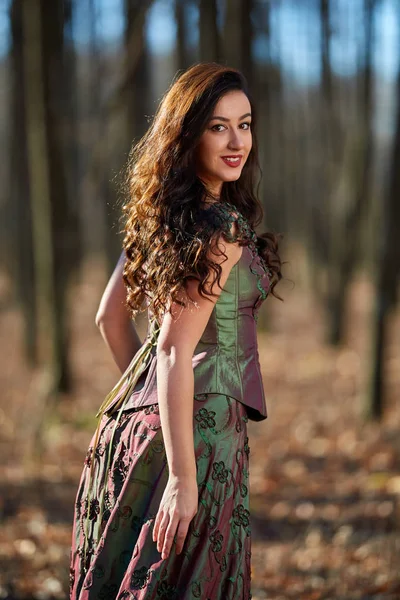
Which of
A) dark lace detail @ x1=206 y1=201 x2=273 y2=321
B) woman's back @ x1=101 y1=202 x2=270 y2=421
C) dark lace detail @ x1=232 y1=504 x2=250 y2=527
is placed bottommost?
dark lace detail @ x1=232 y1=504 x2=250 y2=527

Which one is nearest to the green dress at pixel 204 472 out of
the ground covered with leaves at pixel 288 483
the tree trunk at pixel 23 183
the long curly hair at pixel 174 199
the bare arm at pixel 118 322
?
the long curly hair at pixel 174 199

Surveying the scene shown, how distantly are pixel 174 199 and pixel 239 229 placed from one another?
0.76ft

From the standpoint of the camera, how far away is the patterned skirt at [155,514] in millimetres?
2330

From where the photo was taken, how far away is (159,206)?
237cm

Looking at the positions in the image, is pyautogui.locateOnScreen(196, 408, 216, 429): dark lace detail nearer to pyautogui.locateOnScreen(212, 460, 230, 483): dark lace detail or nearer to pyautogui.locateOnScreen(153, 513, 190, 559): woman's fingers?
pyautogui.locateOnScreen(212, 460, 230, 483): dark lace detail

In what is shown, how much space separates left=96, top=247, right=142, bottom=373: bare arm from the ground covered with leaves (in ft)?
6.81

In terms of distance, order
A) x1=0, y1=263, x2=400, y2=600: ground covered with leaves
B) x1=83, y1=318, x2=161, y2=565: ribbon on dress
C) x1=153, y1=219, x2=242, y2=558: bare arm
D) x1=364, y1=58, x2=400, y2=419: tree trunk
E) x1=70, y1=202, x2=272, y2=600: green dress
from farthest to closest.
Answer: x1=364, y1=58, x2=400, y2=419: tree trunk, x1=0, y1=263, x2=400, y2=600: ground covered with leaves, x1=83, y1=318, x2=161, y2=565: ribbon on dress, x1=70, y1=202, x2=272, y2=600: green dress, x1=153, y1=219, x2=242, y2=558: bare arm

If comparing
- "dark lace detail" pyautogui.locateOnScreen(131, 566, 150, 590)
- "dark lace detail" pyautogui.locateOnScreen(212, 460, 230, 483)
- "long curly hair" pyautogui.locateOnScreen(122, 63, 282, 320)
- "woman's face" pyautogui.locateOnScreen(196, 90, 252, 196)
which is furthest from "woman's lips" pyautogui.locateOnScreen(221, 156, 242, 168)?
"dark lace detail" pyautogui.locateOnScreen(131, 566, 150, 590)

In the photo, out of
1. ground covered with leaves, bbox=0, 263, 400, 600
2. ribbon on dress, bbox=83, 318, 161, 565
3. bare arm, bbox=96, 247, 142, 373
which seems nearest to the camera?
ribbon on dress, bbox=83, 318, 161, 565

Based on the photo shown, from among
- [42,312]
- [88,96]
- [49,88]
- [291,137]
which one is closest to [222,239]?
[49,88]

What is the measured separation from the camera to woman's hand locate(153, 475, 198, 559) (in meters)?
2.24

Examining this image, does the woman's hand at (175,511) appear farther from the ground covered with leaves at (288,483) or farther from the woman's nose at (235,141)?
the ground covered with leaves at (288,483)

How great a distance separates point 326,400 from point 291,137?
14657 millimetres

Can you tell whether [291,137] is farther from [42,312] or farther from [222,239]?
[222,239]
